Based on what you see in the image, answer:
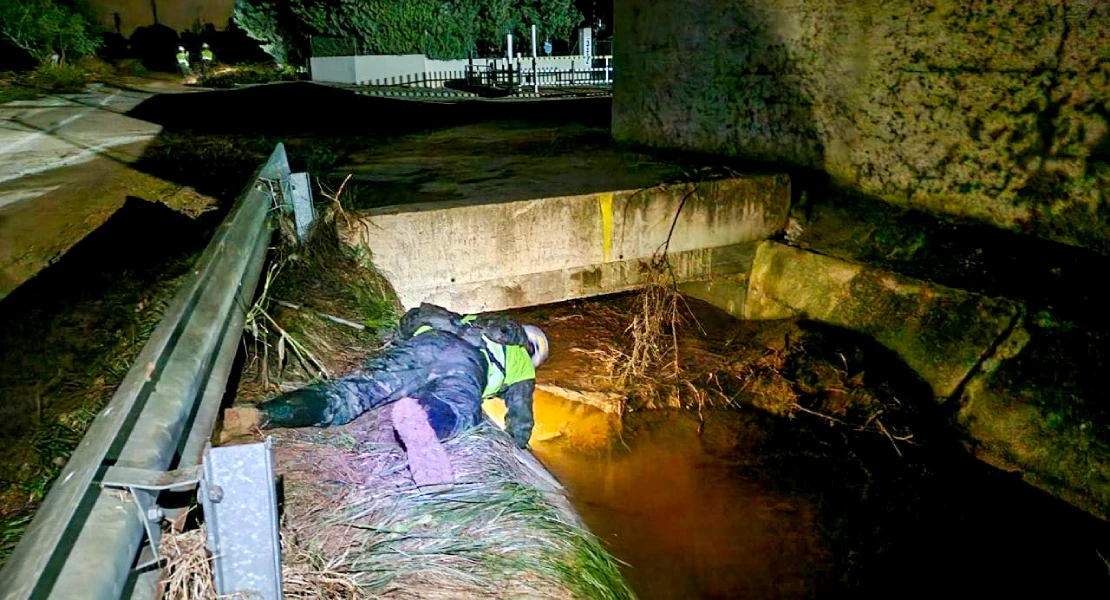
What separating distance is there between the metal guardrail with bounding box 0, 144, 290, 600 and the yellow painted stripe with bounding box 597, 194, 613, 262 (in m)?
2.98

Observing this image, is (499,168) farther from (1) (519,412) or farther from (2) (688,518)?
(2) (688,518)

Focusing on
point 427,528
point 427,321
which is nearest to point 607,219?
point 427,321

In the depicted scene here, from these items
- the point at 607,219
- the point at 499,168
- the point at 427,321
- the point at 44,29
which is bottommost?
the point at 427,321

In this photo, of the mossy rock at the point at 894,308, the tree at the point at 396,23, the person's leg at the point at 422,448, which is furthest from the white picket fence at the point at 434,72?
the person's leg at the point at 422,448

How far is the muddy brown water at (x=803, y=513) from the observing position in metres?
3.10

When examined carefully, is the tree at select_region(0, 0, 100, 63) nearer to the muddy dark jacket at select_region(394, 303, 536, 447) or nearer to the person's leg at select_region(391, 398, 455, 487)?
the muddy dark jacket at select_region(394, 303, 536, 447)

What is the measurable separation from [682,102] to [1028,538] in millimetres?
4195

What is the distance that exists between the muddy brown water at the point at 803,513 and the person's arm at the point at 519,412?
0.39 metres

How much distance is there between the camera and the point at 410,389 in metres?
3.27

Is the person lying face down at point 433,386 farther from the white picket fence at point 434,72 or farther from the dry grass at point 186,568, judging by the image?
the white picket fence at point 434,72

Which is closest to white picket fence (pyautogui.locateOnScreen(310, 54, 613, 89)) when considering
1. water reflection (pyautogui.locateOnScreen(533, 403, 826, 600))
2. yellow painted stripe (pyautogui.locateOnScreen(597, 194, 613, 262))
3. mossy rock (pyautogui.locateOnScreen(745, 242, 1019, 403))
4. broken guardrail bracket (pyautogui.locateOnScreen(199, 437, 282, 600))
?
mossy rock (pyautogui.locateOnScreen(745, 242, 1019, 403))

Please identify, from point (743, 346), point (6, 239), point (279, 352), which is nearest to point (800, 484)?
point (743, 346)

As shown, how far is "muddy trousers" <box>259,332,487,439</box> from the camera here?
283 centimetres

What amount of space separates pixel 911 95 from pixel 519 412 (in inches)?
131
